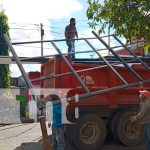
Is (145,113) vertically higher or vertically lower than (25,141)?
higher

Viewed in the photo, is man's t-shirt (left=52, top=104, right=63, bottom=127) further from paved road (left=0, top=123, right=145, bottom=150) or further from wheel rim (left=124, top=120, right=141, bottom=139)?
wheel rim (left=124, top=120, right=141, bottom=139)

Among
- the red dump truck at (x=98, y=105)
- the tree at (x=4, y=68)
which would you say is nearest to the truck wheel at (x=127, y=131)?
the red dump truck at (x=98, y=105)

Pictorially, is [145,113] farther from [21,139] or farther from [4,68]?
[4,68]

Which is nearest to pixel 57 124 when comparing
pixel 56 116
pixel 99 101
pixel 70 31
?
pixel 56 116

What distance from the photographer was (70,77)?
35.8 feet

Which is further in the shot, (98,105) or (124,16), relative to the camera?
(98,105)

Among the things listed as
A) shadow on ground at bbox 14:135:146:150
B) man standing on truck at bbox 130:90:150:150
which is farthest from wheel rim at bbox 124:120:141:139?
man standing on truck at bbox 130:90:150:150

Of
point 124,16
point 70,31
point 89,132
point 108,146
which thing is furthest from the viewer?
point 70,31

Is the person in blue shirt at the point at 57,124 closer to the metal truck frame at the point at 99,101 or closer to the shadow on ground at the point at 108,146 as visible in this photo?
the metal truck frame at the point at 99,101

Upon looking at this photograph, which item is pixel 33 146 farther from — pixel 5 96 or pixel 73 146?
pixel 5 96

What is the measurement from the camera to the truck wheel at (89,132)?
10625mm

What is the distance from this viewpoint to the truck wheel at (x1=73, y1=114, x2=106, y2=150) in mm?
10625

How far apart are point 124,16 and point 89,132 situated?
3.93m

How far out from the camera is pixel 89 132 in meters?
10.9
